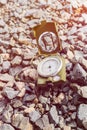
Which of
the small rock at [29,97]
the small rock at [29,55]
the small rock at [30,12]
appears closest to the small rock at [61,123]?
the small rock at [29,97]

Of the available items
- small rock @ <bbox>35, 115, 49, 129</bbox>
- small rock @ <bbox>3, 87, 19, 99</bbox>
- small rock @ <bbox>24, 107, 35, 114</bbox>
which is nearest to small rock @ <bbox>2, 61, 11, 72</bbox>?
small rock @ <bbox>3, 87, 19, 99</bbox>

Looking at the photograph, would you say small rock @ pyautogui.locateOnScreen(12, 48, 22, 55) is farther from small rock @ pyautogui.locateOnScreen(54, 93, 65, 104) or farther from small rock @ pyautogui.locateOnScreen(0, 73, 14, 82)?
small rock @ pyautogui.locateOnScreen(54, 93, 65, 104)

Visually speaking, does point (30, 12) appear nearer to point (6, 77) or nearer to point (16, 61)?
point (16, 61)

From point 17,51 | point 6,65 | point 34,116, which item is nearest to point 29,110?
point 34,116

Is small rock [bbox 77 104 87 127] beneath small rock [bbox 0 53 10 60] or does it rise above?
beneath

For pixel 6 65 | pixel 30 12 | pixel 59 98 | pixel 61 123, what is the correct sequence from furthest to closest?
1. pixel 30 12
2. pixel 6 65
3. pixel 59 98
4. pixel 61 123

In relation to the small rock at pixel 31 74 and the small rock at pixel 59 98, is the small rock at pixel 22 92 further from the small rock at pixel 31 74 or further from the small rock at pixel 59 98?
the small rock at pixel 59 98
